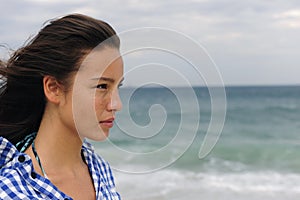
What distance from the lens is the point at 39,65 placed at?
1.66 metres

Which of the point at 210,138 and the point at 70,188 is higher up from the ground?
the point at 210,138

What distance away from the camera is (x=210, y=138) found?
194 cm

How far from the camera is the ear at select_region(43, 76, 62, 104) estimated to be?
1.63 meters

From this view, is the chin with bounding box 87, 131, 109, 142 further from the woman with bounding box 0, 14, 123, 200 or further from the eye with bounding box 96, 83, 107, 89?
the eye with bounding box 96, 83, 107, 89

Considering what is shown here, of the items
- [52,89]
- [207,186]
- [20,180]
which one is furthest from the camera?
[207,186]

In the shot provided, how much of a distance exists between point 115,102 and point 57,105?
0.20 meters

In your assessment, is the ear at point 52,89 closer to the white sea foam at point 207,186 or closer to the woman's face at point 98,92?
the woman's face at point 98,92

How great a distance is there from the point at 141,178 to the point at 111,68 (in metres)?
7.11

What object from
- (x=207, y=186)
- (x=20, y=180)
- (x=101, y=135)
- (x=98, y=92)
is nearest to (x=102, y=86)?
(x=98, y=92)

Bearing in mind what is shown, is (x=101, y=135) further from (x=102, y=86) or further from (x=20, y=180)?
(x=20, y=180)

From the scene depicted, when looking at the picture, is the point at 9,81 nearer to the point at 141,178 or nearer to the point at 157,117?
the point at 157,117

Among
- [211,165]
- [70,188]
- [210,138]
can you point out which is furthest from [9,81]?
[211,165]

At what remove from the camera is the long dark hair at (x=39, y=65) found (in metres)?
1.61

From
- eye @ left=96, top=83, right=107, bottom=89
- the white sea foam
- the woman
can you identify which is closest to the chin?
the woman
